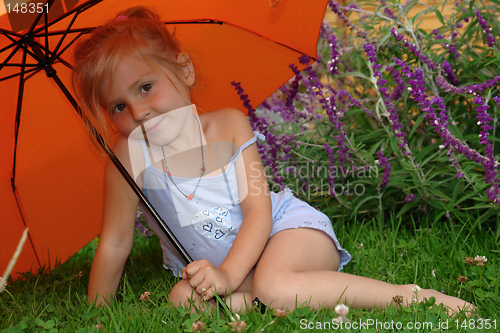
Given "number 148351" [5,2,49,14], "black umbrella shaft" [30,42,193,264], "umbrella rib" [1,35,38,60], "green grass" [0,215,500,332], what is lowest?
"green grass" [0,215,500,332]

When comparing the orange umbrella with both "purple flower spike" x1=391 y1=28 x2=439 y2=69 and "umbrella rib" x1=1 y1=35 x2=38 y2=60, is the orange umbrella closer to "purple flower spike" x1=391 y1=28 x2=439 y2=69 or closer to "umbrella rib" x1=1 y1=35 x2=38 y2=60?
"umbrella rib" x1=1 y1=35 x2=38 y2=60

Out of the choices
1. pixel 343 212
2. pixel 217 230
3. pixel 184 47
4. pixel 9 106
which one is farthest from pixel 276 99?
pixel 9 106

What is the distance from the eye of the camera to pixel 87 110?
1.92 m

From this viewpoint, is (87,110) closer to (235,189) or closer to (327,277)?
(235,189)

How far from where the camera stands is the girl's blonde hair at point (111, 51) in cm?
179

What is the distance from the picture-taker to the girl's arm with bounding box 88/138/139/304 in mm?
1935

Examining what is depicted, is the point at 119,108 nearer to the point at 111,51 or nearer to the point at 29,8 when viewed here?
the point at 111,51

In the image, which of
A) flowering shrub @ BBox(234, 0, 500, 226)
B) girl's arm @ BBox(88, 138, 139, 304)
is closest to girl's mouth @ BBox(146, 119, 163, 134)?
girl's arm @ BBox(88, 138, 139, 304)

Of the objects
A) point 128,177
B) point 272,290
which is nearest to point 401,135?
point 272,290

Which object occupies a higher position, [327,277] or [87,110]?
[87,110]

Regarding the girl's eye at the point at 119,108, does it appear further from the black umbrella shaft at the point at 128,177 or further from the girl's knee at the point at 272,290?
the girl's knee at the point at 272,290

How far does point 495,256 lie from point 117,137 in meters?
1.87

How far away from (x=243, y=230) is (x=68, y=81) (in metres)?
1.05

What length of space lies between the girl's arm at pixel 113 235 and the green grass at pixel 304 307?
8cm
